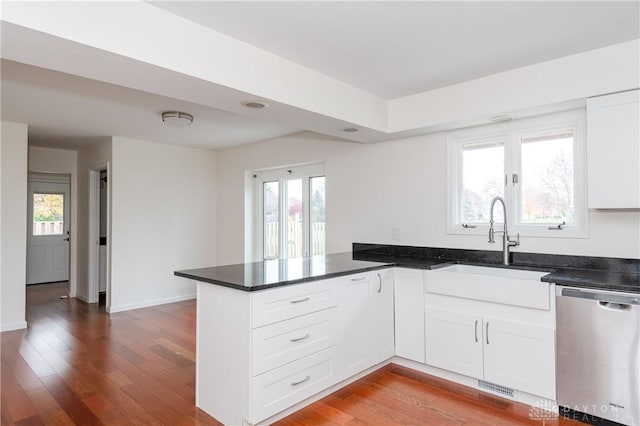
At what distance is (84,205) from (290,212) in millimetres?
3271

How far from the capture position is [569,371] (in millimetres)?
2295

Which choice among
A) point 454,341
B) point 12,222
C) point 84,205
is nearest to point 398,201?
point 454,341

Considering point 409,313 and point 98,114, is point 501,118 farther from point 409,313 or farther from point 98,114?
point 98,114

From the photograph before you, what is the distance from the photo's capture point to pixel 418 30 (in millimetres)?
2209

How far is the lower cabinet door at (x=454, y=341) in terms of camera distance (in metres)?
2.67

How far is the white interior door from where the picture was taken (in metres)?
6.93

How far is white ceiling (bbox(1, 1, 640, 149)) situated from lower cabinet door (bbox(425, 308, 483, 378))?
1737 mm

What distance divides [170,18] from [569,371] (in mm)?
3081

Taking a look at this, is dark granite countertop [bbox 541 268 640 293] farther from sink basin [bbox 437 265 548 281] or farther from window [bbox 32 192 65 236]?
window [bbox 32 192 65 236]

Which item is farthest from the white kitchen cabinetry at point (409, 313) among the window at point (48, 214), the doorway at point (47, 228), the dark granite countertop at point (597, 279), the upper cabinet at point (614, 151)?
the window at point (48, 214)

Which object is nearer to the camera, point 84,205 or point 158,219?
point 158,219

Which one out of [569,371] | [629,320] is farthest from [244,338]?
[629,320]

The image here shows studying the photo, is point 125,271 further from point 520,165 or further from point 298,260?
A: point 520,165

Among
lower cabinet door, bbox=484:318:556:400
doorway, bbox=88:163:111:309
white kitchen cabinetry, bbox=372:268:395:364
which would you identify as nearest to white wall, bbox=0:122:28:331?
doorway, bbox=88:163:111:309
